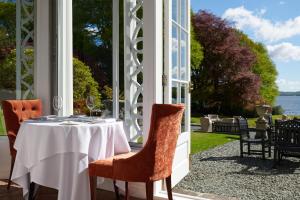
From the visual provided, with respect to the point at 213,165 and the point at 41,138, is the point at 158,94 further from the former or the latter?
the point at 213,165

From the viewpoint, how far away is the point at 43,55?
436 cm

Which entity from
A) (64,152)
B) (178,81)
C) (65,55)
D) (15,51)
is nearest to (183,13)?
(178,81)

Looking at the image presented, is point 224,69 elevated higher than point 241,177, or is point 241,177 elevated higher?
point 224,69

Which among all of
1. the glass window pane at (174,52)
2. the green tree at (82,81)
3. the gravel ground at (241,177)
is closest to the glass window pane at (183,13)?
the glass window pane at (174,52)

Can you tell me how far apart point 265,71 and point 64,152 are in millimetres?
23473

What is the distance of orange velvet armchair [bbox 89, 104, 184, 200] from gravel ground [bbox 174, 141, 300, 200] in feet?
4.21

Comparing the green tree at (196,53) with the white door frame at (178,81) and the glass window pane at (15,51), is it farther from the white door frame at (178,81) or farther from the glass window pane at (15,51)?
the glass window pane at (15,51)

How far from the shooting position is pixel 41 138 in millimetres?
2812

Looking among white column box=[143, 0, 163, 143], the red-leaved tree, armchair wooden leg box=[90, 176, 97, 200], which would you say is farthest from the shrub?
armchair wooden leg box=[90, 176, 97, 200]

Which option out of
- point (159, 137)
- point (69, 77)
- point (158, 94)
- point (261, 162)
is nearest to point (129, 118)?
point (69, 77)

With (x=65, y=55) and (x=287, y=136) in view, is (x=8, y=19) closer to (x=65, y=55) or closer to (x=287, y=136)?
(x=65, y=55)

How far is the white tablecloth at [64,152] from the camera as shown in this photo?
2770 millimetres

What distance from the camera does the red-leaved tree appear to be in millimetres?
19781

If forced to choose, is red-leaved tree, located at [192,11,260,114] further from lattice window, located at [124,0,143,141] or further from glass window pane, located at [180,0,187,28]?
glass window pane, located at [180,0,187,28]
